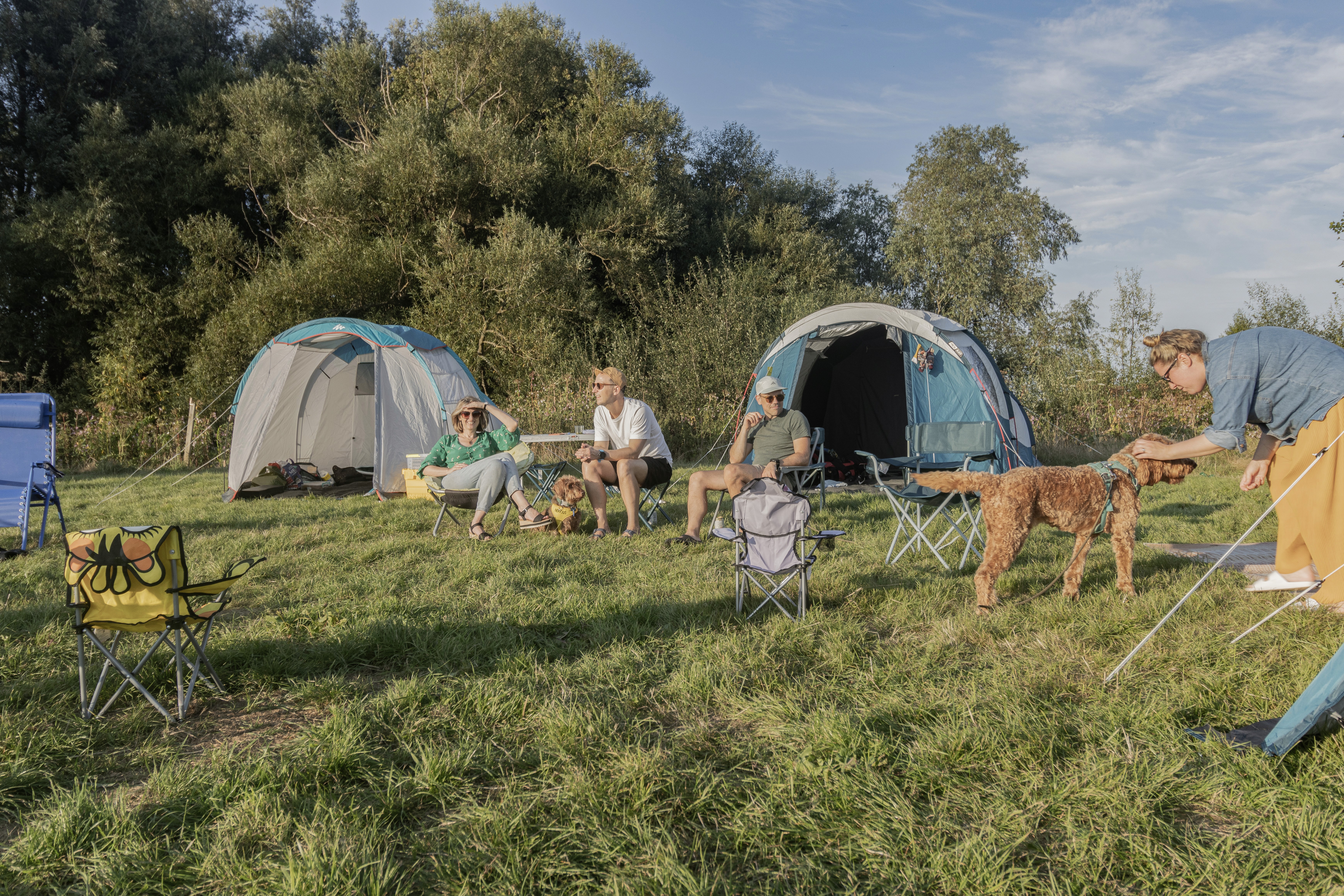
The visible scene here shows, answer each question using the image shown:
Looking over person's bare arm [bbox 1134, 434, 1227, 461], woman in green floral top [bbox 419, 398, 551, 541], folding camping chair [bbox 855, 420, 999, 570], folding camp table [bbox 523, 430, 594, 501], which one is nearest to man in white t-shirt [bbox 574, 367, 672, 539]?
folding camp table [bbox 523, 430, 594, 501]

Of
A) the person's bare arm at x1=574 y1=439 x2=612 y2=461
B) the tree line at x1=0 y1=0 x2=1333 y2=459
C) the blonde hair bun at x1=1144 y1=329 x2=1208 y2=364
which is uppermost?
the tree line at x1=0 y1=0 x2=1333 y2=459

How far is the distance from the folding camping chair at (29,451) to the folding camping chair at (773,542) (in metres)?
4.53

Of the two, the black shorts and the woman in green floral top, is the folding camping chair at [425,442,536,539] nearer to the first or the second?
the woman in green floral top

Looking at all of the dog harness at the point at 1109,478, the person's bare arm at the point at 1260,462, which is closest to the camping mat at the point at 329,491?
the dog harness at the point at 1109,478

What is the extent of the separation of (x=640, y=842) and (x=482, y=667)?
1.27 metres

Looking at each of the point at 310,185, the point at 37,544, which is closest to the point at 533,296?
the point at 310,185

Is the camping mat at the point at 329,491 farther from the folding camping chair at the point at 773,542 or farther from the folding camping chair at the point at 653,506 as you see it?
the folding camping chair at the point at 773,542

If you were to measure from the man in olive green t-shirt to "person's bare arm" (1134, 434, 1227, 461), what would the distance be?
1.96m

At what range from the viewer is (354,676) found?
114 inches

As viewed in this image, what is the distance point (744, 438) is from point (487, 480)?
5.96 ft

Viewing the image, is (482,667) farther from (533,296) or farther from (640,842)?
(533,296)

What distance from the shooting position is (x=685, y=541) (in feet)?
16.4

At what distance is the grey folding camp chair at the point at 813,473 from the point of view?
5324mm

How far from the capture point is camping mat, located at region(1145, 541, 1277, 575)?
4.12 metres
